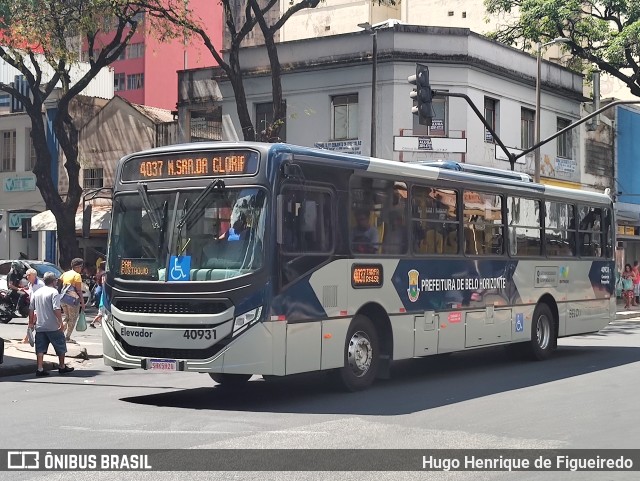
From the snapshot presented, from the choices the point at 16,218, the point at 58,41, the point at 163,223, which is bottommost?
the point at 163,223

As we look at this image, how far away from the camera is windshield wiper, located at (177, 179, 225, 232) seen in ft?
40.7

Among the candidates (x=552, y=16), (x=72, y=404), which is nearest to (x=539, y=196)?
(x=72, y=404)

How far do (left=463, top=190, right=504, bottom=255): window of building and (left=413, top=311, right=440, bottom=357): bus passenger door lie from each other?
148 centimetres

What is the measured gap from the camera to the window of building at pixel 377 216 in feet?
44.6

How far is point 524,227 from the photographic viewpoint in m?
17.8

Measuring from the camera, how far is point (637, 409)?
473 inches

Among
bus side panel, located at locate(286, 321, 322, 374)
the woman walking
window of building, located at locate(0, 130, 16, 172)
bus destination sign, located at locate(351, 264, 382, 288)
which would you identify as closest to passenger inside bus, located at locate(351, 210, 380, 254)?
bus destination sign, located at locate(351, 264, 382, 288)

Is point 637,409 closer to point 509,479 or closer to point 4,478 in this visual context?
point 509,479

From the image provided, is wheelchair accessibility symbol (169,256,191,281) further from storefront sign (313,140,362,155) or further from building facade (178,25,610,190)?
storefront sign (313,140,362,155)

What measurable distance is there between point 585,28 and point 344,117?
35.0ft

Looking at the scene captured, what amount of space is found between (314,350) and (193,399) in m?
1.75

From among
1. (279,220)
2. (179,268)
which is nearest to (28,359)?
(179,268)

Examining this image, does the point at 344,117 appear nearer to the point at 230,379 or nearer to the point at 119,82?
the point at 230,379

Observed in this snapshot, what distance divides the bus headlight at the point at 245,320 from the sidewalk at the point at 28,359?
19.0 feet
